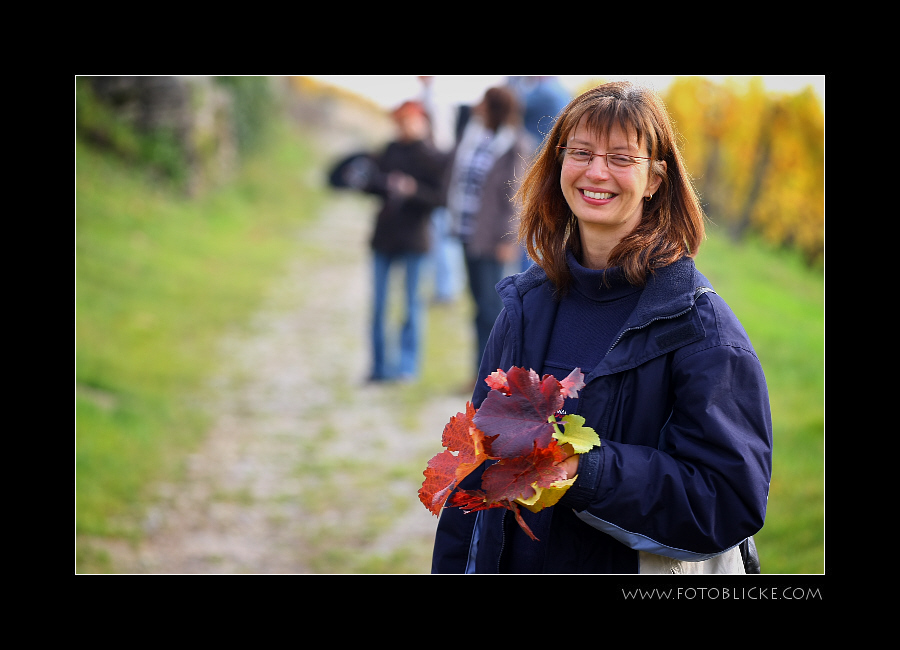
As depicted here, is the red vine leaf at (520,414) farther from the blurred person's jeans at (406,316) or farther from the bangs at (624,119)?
the blurred person's jeans at (406,316)

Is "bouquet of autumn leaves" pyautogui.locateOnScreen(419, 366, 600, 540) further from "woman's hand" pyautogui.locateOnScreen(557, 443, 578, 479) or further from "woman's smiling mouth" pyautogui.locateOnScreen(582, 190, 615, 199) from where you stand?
"woman's smiling mouth" pyautogui.locateOnScreen(582, 190, 615, 199)

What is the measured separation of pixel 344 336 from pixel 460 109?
259 centimetres

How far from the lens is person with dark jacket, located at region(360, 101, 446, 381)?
6.91 meters

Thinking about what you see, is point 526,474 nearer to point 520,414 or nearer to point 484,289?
point 520,414

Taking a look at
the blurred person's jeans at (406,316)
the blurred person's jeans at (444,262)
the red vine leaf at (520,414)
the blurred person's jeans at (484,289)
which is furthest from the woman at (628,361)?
the blurred person's jeans at (444,262)

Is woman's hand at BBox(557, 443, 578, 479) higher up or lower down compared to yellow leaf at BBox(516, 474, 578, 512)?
higher up

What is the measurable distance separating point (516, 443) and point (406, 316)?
5.47 metres

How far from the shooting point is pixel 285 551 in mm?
4578

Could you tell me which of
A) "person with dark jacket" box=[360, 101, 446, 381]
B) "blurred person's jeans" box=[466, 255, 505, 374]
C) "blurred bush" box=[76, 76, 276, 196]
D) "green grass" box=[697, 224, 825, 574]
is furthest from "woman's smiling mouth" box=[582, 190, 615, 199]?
"blurred bush" box=[76, 76, 276, 196]

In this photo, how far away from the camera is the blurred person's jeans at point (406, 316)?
23.1 ft

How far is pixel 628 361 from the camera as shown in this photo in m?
1.80

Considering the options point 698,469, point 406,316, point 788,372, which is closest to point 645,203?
point 698,469

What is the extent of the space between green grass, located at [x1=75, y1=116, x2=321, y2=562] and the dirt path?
0.86 ft
